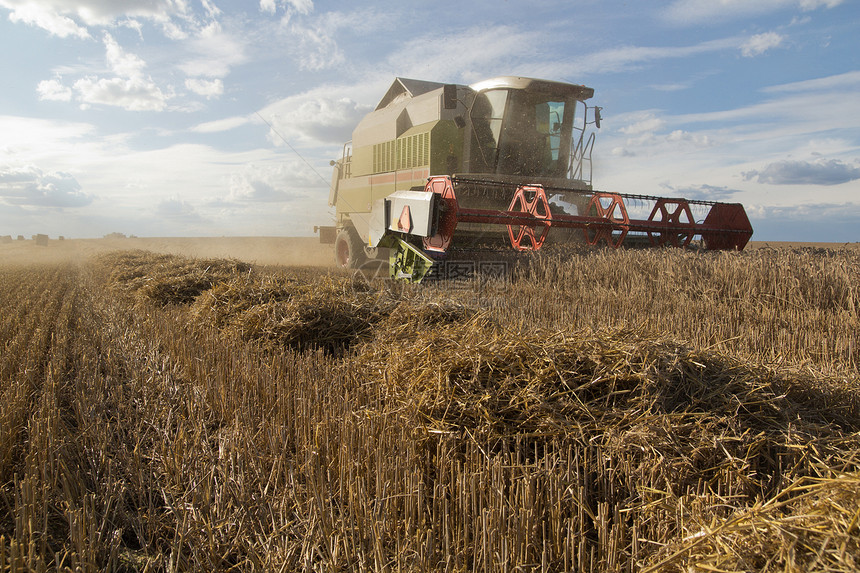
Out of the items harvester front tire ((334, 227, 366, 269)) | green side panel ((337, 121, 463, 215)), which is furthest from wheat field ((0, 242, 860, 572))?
harvester front tire ((334, 227, 366, 269))

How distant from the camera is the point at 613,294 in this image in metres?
6.10

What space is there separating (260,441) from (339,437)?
0.40 meters

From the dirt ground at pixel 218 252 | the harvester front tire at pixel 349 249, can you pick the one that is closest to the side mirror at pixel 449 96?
the harvester front tire at pixel 349 249

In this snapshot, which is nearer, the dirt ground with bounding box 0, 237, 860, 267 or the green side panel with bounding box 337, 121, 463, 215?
the green side panel with bounding box 337, 121, 463, 215

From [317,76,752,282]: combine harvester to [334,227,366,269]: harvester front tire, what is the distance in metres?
A: 1.83

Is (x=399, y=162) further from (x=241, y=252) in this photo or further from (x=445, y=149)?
(x=241, y=252)

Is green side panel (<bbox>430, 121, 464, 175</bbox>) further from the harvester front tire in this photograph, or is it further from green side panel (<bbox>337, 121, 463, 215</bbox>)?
the harvester front tire

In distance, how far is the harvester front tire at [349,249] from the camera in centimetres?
1237

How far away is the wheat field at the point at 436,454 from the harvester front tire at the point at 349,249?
8077 mm

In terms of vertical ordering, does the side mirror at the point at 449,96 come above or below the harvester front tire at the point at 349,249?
above

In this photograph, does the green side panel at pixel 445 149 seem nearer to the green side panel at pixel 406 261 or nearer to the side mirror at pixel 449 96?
the side mirror at pixel 449 96

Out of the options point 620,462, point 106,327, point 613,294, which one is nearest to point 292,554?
point 620,462

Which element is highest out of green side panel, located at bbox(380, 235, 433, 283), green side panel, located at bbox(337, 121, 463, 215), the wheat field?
green side panel, located at bbox(337, 121, 463, 215)

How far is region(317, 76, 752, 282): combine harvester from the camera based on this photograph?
7609mm
